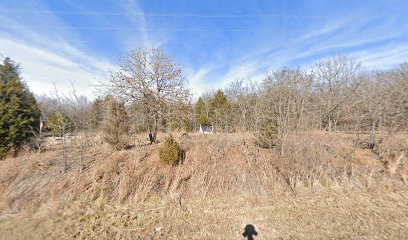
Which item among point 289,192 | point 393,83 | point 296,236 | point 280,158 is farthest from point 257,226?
point 393,83

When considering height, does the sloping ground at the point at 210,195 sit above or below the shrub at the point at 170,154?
below

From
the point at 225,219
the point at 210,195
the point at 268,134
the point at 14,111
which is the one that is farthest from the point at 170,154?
the point at 14,111

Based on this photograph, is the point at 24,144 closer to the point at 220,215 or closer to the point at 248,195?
the point at 220,215

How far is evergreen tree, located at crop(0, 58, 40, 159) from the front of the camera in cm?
663

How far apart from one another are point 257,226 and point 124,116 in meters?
7.21

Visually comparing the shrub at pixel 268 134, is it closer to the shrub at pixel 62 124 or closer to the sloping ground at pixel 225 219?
the sloping ground at pixel 225 219

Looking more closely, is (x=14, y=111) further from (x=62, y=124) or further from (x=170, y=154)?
(x=170, y=154)

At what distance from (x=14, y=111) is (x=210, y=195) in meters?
8.25

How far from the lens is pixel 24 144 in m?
7.06

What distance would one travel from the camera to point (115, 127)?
7.84 meters

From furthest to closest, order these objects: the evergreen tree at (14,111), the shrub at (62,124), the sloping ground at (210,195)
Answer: the evergreen tree at (14,111) < the shrub at (62,124) < the sloping ground at (210,195)

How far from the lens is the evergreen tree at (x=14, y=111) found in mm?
6629

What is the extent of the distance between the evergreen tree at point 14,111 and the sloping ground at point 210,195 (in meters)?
0.76

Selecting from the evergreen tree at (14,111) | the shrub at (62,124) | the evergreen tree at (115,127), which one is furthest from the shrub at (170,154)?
the evergreen tree at (14,111)
